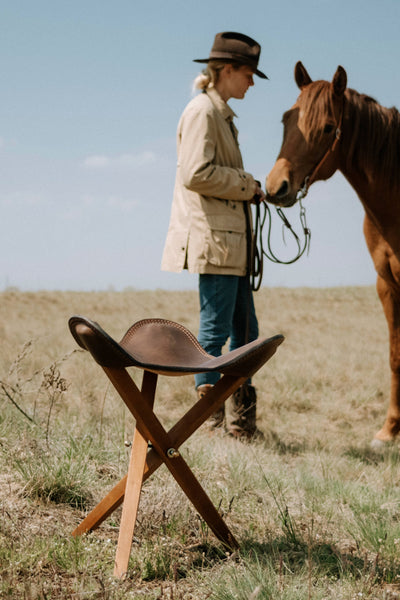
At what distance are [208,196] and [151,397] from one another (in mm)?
1934

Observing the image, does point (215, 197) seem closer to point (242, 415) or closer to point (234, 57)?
point (234, 57)

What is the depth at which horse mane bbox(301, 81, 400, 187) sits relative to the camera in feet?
12.9

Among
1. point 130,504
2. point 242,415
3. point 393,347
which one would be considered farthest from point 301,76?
point 130,504

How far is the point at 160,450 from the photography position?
205cm

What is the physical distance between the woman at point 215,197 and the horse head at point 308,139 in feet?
0.65

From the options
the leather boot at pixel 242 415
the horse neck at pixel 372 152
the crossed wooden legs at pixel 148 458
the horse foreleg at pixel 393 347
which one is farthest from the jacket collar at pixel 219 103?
the crossed wooden legs at pixel 148 458

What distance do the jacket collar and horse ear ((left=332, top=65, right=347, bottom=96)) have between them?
717 millimetres

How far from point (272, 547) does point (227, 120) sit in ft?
9.29

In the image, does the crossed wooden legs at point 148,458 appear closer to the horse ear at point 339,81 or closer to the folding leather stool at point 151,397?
the folding leather stool at point 151,397

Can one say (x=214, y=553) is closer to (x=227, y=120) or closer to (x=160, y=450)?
(x=160, y=450)

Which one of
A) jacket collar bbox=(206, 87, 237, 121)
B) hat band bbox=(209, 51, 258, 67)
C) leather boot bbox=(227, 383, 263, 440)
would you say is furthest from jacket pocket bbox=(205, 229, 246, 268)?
hat band bbox=(209, 51, 258, 67)

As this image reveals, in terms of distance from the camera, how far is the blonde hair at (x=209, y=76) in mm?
3904

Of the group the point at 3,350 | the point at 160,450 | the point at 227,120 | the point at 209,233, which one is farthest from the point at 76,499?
the point at 3,350

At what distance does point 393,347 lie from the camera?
4.58 meters
